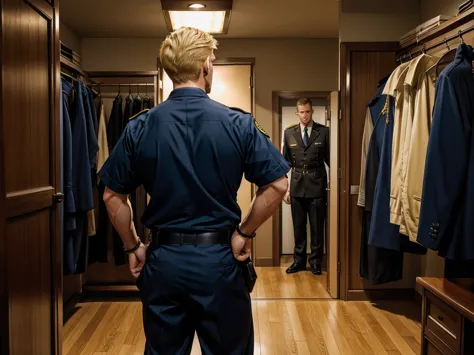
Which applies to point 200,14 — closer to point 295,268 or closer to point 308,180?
point 308,180

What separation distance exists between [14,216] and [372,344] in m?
2.31

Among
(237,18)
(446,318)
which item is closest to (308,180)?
(237,18)

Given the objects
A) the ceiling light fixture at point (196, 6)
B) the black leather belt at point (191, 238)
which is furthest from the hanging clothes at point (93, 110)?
the black leather belt at point (191, 238)

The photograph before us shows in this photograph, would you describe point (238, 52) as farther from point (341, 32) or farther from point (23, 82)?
point (23, 82)

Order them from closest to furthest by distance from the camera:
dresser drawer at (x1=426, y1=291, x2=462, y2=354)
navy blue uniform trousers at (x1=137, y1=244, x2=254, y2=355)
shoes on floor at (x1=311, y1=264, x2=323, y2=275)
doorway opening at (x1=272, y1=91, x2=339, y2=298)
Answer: navy blue uniform trousers at (x1=137, y1=244, x2=254, y2=355), dresser drawer at (x1=426, y1=291, x2=462, y2=354), doorway opening at (x1=272, y1=91, x2=339, y2=298), shoes on floor at (x1=311, y1=264, x2=323, y2=275)

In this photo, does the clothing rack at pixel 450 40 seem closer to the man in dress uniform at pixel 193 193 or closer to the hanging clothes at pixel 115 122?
the man in dress uniform at pixel 193 193

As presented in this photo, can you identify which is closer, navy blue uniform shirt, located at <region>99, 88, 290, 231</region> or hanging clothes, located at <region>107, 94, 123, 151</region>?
navy blue uniform shirt, located at <region>99, 88, 290, 231</region>

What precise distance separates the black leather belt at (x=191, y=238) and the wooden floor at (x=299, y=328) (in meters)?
1.67

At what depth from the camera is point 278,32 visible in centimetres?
546

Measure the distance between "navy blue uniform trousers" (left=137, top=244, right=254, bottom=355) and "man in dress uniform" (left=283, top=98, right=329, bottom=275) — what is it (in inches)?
146

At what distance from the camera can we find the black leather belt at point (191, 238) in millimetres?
1697

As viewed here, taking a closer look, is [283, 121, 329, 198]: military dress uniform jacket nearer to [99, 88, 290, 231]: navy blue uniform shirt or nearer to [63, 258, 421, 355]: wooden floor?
[63, 258, 421, 355]: wooden floor

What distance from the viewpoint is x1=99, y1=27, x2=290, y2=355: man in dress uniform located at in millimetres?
1670

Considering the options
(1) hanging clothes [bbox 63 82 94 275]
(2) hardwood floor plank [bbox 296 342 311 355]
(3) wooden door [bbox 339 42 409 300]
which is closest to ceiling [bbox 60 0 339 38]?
(3) wooden door [bbox 339 42 409 300]
